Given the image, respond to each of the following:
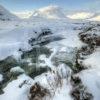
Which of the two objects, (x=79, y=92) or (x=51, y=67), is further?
(x=51, y=67)

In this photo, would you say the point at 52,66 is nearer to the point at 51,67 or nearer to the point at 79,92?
the point at 51,67

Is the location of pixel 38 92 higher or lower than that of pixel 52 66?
lower

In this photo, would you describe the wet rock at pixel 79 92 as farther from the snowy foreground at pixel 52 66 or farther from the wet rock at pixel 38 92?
the wet rock at pixel 38 92

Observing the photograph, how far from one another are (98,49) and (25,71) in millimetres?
3909

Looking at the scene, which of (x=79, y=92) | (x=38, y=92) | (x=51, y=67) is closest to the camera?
(x=79, y=92)

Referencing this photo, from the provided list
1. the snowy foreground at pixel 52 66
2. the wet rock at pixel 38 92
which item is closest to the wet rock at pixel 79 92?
the snowy foreground at pixel 52 66

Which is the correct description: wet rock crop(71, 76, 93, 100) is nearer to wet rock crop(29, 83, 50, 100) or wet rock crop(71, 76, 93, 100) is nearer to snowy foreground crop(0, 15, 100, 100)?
snowy foreground crop(0, 15, 100, 100)

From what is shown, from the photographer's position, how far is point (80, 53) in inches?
461

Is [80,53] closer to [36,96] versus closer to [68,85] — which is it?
[68,85]

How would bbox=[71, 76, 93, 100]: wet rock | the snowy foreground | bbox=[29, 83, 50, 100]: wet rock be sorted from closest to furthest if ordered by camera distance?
bbox=[71, 76, 93, 100]: wet rock → bbox=[29, 83, 50, 100]: wet rock → the snowy foreground

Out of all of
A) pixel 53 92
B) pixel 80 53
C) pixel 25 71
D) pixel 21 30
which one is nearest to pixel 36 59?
pixel 25 71

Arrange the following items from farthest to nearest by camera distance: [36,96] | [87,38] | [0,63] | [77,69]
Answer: [87,38] → [0,63] → [77,69] → [36,96]

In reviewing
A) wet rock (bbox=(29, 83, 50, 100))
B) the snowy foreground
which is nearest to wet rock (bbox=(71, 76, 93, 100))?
the snowy foreground

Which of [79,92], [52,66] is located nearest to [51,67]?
[52,66]
